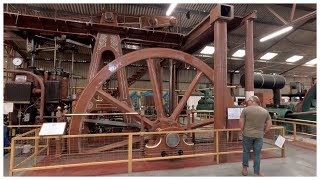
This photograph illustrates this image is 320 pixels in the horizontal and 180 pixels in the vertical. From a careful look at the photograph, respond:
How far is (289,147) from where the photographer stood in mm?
6781

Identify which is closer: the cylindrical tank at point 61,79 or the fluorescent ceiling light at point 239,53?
the cylindrical tank at point 61,79

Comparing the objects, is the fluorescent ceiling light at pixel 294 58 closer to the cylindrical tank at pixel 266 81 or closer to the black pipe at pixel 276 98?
the black pipe at pixel 276 98

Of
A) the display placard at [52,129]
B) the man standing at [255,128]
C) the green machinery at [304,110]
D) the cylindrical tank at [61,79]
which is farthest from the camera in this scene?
the green machinery at [304,110]

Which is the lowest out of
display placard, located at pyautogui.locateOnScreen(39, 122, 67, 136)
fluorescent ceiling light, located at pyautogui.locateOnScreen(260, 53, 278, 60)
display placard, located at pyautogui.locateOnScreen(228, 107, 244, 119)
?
display placard, located at pyautogui.locateOnScreen(39, 122, 67, 136)

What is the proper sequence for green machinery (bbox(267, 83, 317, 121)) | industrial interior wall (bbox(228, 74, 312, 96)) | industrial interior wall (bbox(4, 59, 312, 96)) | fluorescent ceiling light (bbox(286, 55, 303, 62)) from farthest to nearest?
industrial interior wall (bbox(228, 74, 312, 96)), fluorescent ceiling light (bbox(286, 55, 303, 62)), industrial interior wall (bbox(4, 59, 312, 96)), green machinery (bbox(267, 83, 317, 121))

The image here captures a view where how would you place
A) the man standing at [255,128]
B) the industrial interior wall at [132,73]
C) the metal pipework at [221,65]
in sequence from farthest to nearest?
the industrial interior wall at [132,73] < the metal pipework at [221,65] < the man standing at [255,128]

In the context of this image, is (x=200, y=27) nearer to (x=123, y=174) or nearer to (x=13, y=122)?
(x=123, y=174)

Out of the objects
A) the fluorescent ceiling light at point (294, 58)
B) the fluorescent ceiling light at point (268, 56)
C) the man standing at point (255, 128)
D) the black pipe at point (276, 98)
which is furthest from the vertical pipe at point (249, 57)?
the fluorescent ceiling light at point (294, 58)

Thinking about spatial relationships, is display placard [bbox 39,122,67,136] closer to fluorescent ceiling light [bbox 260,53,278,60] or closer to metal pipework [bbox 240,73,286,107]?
metal pipework [bbox 240,73,286,107]

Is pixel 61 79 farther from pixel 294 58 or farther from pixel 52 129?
pixel 294 58

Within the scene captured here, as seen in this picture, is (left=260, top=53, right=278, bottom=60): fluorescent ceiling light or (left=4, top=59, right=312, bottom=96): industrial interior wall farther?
(left=260, top=53, right=278, bottom=60): fluorescent ceiling light

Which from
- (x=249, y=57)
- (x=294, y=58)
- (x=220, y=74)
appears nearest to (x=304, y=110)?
(x=249, y=57)

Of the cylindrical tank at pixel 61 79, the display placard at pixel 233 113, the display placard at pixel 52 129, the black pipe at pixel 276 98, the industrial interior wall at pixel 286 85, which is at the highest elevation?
the industrial interior wall at pixel 286 85

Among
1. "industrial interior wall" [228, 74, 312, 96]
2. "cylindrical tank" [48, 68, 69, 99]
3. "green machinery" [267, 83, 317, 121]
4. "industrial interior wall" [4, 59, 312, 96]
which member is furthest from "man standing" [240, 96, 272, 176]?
"industrial interior wall" [228, 74, 312, 96]
